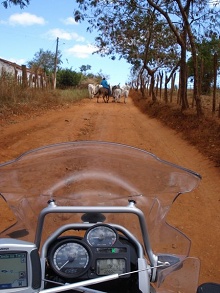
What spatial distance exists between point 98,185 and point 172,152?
775 centimetres

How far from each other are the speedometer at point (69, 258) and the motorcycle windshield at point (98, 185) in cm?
40

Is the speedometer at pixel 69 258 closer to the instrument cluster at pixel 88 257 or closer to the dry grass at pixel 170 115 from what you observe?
the instrument cluster at pixel 88 257

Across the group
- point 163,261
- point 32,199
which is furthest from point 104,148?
point 163,261

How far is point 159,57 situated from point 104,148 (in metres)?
33.0

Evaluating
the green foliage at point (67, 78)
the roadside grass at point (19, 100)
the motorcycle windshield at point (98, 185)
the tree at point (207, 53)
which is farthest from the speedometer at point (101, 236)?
the green foliage at point (67, 78)

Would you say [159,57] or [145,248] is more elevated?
[159,57]

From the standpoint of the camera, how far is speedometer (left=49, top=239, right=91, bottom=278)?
169 cm

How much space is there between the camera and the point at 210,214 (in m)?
5.52

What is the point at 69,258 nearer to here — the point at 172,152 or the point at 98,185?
the point at 98,185

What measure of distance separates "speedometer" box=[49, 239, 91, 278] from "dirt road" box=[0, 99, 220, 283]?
2290 mm

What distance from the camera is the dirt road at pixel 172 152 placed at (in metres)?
4.58

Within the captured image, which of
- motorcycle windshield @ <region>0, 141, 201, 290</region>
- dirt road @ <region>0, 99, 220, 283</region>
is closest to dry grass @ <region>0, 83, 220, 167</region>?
dirt road @ <region>0, 99, 220, 283</region>

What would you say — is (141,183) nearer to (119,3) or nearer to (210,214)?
(210,214)

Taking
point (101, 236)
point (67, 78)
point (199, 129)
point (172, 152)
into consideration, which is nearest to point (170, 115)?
point (199, 129)
